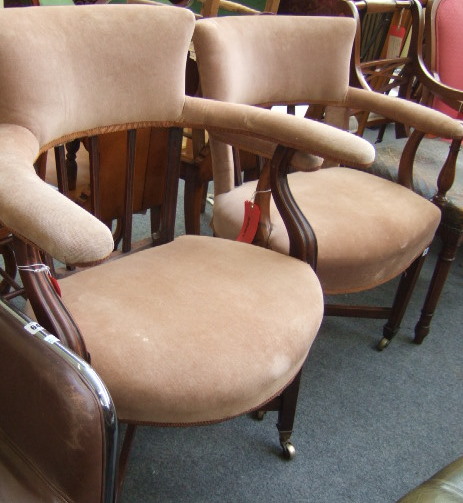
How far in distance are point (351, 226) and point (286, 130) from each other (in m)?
0.33

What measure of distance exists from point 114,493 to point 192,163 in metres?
1.21

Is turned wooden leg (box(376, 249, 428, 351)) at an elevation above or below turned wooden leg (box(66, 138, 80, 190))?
below

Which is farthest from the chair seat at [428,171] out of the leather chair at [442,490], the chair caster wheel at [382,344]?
the leather chair at [442,490]

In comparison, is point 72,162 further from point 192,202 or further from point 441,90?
point 441,90

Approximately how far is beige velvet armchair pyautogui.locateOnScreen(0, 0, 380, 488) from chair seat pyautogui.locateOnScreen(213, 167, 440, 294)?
5.5 inches

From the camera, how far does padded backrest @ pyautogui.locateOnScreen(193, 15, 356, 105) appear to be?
1.25 metres

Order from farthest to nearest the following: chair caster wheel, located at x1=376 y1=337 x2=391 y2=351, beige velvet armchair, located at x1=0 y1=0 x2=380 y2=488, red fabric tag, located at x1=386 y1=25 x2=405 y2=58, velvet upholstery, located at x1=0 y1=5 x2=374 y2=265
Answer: red fabric tag, located at x1=386 y1=25 x2=405 y2=58, chair caster wheel, located at x1=376 y1=337 x2=391 y2=351, velvet upholstery, located at x1=0 y1=5 x2=374 y2=265, beige velvet armchair, located at x1=0 y1=0 x2=380 y2=488

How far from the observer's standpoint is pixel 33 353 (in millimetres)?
640

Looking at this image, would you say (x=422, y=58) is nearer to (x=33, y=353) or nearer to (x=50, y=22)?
(x=50, y=22)

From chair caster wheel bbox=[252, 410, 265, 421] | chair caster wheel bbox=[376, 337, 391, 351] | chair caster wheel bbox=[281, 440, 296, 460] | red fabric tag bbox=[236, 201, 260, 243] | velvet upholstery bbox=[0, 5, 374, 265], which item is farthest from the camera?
chair caster wheel bbox=[376, 337, 391, 351]

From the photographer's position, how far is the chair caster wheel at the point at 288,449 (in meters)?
1.30

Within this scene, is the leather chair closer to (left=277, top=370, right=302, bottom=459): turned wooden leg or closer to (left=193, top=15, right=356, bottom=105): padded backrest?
(left=277, top=370, right=302, bottom=459): turned wooden leg

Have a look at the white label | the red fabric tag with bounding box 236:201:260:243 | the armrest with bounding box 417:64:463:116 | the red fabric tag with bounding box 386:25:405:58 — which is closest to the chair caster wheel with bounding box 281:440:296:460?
the red fabric tag with bounding box 236:201:260:243

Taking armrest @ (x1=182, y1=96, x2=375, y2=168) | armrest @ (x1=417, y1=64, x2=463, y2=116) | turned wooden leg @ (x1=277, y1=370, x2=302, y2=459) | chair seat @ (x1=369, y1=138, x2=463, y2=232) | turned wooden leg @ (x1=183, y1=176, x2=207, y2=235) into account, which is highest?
armrest @ (x1=182, y1=96, x2=375, y2=168)
